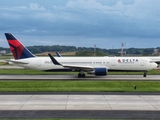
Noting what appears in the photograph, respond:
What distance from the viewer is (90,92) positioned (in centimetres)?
2206

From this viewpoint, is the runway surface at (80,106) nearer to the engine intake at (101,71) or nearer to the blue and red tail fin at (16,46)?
the engine intake at (101,71)

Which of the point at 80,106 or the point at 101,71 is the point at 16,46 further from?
the point at 80,106

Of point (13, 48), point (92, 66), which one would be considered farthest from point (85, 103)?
point (13, 48)

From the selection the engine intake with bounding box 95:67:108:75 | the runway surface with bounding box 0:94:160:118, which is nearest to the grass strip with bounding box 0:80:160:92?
the runway surface with bounding box 0:94:160:118

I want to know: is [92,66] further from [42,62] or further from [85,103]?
[85,103]

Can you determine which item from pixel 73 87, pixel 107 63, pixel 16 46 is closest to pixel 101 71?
pixel 107 63

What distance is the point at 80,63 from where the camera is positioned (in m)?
38.8

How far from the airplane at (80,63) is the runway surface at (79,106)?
17.7 metres

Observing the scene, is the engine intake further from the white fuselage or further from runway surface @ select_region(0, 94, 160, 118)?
runway surface @ select_region(0, 94, 160, 118)

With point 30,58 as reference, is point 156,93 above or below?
below

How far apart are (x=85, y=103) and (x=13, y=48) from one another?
24.2 meters

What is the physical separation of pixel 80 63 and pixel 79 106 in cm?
2265

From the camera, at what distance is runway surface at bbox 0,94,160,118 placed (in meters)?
14.1

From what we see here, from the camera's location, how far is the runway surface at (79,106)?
1408 centimetres
